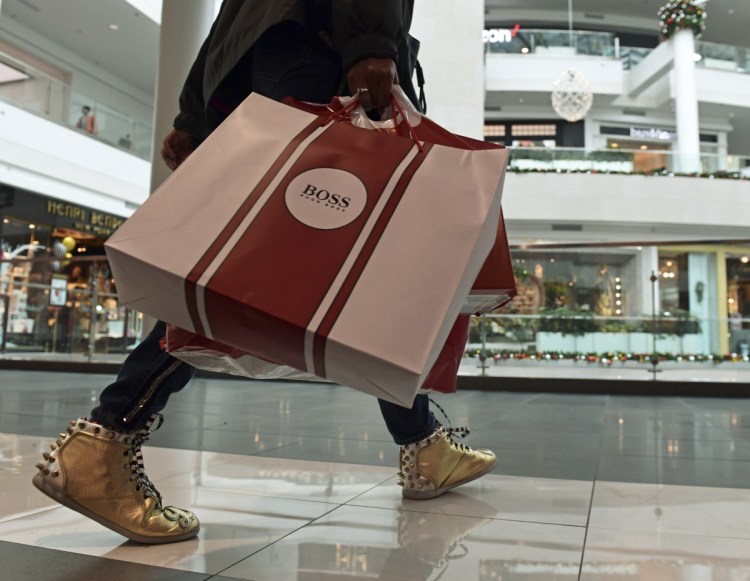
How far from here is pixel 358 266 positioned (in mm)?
694

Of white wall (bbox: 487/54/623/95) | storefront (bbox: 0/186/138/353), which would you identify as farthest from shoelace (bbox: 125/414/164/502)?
white wall (bbox: 487/54/623/95)

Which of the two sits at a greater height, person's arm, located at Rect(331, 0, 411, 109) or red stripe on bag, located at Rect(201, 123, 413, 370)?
person's arm, located at Rect(331, 0, 411, 109)

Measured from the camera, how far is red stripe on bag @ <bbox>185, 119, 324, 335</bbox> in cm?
70

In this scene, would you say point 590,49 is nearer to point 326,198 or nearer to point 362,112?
point 362,112

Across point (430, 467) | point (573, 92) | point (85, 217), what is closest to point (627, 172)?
point (573, 92)

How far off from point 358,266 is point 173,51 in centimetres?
569

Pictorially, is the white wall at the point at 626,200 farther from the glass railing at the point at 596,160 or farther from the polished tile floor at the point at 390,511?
the polished tile floor at the point at 390,511

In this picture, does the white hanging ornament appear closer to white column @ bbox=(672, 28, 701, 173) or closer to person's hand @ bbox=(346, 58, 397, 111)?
white column @ bbox=(672, 28, 701, 173)

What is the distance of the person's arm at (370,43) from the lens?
0.98m

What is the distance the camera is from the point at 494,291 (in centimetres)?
91

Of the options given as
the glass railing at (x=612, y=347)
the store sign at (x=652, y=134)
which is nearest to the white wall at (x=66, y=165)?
the glass railing at (x=612, y=347)

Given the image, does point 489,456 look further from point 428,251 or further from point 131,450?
point 428,251

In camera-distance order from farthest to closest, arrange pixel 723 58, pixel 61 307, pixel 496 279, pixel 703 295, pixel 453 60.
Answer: pixel 723 58, pixel 453 60, pixel 61 307, pixel 703 295, pixel 496 279

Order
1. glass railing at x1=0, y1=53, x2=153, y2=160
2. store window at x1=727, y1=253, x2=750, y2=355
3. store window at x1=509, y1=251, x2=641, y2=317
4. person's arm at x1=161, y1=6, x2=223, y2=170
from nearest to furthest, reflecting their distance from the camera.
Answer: person's arm at x1=161, y1=6, x2=223, y2=170
store window at x1=727, y1=253, x2=750, y2=355
store window at x1=509, y1=251, x2=641, y2=317
glass railing at x1=0, y1=53, x2=153, y2=160
